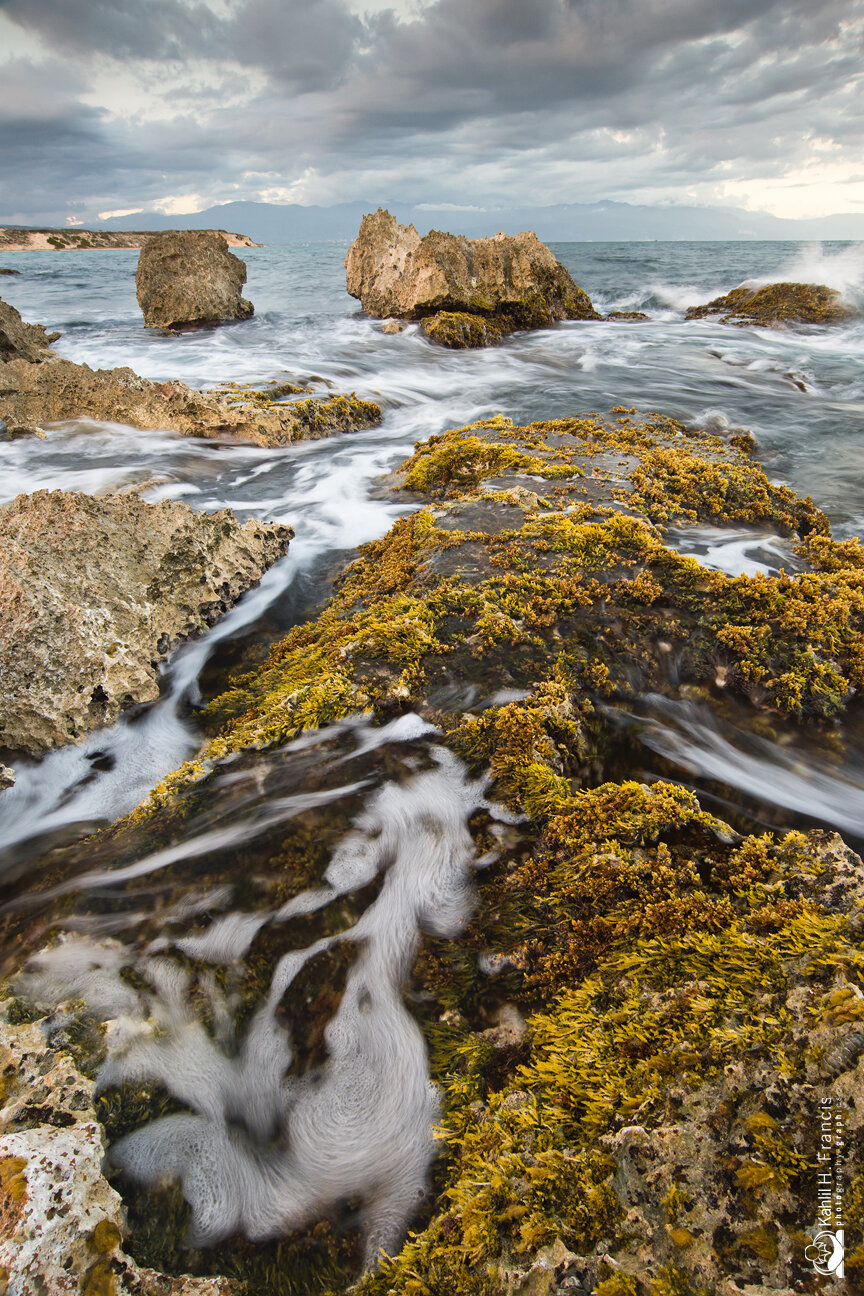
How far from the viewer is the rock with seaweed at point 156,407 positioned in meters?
11.2

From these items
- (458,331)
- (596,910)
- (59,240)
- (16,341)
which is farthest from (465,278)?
(59,240)

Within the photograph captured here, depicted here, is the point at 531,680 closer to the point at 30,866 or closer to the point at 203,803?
the point at 203,803

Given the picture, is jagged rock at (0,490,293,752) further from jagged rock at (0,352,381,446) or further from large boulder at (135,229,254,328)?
large boulder at (135,229,254,328)

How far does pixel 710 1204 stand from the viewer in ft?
5.44

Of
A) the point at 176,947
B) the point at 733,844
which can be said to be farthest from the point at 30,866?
the point at 733,844

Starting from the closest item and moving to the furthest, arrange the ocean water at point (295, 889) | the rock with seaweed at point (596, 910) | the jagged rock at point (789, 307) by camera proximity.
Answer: the rock with seaweed at point (596, 910) → the ocean water at point (295, 889) → the jagged rock at point (789, 307)

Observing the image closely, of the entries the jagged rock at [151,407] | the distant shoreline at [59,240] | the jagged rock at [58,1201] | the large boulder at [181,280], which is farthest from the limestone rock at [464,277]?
the distant shoreline at [59,240]

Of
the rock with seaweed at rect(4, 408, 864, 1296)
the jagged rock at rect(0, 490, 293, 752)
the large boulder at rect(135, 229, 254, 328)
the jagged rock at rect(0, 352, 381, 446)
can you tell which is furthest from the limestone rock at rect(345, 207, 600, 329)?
the jagged rock at rect(0, 490, 293, 752)

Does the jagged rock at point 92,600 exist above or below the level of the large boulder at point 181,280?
below

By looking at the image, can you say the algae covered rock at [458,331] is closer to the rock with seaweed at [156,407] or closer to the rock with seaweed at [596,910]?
the rock with seaweed at [156,407]

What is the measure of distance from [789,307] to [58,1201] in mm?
34081

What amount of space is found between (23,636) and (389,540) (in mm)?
3644

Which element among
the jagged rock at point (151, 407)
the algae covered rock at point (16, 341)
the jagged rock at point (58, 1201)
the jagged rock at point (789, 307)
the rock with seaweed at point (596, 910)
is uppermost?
the jagged rock at point (789, 307)

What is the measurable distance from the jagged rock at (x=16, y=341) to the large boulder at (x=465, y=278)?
39.1 feet
